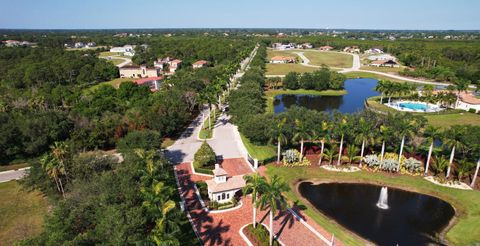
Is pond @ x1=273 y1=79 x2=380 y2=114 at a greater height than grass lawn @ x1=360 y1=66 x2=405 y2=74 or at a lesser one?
lesser

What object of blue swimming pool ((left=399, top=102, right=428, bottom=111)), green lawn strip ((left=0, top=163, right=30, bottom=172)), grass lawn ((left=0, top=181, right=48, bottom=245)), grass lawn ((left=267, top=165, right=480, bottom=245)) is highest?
blue swimming pool ((left=399, top=102, right=428, bottom=111))

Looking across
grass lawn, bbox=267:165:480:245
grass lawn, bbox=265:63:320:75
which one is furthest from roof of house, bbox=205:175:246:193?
grass lawn, bbox=265:63:320:75

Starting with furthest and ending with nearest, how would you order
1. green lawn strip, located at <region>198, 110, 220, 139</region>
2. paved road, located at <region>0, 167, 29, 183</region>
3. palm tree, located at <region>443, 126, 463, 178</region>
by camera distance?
green lawn strip, located at <region>198, 110, 220, 139</region> → paved road, located at <region>0, 167, 29, 183</region> → palm tree, located at <region>443, 126, 463, 178</region>

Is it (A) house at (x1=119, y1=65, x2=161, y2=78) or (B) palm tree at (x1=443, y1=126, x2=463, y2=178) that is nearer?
(B) palm tree at (x1=443, y1=126, x2=463, y2=178)

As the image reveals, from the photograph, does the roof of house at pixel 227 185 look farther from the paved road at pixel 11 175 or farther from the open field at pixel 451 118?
the open field at pixel 451 118

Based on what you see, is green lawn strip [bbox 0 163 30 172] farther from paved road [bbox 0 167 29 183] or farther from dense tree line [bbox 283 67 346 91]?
dense tree line [bbox 283 67 346 91]

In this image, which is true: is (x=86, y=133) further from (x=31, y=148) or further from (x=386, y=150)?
(x=386, y=150)
